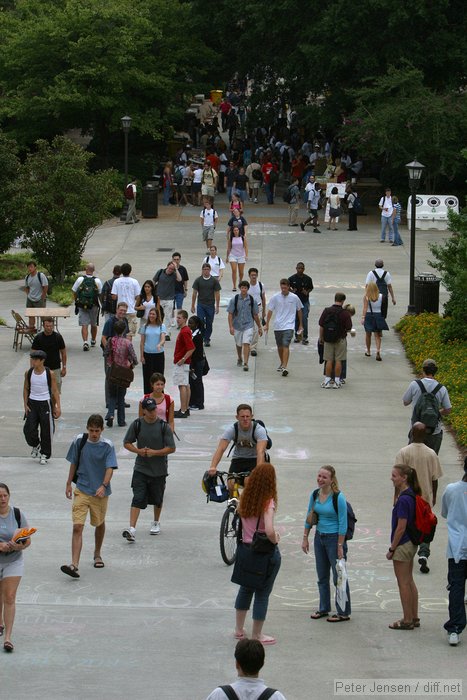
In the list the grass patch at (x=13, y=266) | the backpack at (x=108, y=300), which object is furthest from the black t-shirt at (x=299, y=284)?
the grass patch at (x=13, y=266)

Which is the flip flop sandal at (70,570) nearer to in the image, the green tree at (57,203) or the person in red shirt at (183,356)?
the person in red shirt at (183,356)

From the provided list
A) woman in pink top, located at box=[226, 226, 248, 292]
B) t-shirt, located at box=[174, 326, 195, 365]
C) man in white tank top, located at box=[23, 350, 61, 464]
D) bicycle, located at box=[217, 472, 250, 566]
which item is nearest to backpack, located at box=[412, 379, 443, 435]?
bicycle, located at box=[217, 472, 250, 566]

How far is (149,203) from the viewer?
3850 centimetres

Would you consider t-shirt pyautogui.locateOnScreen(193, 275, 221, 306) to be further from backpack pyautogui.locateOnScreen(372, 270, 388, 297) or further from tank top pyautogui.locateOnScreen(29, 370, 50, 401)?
tank top pyautogui.locateOnScreen(29, 370, 50, 401)

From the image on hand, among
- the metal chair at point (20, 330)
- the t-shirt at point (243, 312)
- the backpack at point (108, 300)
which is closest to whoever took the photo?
the t-shirt at point (243, 312)

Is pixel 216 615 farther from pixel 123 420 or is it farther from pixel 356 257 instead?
pixel 356 257

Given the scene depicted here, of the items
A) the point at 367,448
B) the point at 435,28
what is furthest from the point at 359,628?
the point at 435,28

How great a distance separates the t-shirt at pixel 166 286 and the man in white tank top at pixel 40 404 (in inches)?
264

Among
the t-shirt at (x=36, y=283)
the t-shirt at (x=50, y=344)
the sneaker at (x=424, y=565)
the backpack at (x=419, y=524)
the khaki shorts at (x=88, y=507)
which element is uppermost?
the t-shirt at (x=36, y=283)

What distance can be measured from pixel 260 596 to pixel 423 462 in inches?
109

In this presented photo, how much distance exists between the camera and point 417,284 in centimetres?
2469

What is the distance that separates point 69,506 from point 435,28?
3005cm

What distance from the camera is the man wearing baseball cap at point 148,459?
41.2 feet

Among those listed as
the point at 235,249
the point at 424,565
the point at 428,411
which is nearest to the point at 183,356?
the point at 428,411
